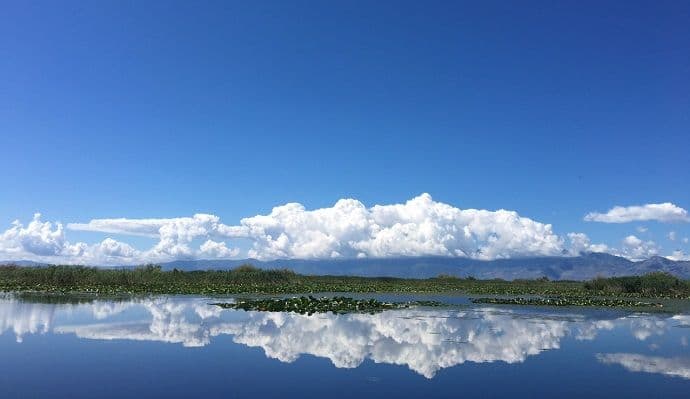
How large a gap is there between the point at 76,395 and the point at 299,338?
10492 mm

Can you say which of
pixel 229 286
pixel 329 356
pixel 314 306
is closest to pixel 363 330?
pixel 329 356

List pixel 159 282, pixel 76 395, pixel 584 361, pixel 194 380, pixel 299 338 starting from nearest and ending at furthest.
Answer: pixel 76 395, pixel 194 380, pixel 584 361, pixel 299 338, pixel 159 282

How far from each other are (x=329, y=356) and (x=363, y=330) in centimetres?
657

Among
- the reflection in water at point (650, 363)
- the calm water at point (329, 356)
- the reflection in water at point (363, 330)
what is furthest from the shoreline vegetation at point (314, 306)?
the reflection in water at point (650, 363)

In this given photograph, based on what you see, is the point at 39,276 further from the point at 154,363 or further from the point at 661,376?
the point at 661,376

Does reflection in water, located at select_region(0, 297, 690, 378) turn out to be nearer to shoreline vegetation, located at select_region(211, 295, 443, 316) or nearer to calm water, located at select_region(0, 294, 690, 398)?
calm water, located at select_region(0, 294, 690, 398)

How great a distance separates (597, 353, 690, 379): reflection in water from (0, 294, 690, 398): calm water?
0.16 feet

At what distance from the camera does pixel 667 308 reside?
1613 inches

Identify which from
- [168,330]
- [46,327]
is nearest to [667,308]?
[168,330]

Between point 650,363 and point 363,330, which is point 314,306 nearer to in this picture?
→ point 363,330

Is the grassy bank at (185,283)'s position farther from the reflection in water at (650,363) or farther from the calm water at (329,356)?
the reflection in water at (650,363)

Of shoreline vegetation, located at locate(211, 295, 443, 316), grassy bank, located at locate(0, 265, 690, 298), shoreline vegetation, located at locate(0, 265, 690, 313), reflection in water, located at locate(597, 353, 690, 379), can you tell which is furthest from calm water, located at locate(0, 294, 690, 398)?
grassy bank, located at locate(0, 265, 690, 298)

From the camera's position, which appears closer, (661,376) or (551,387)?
(551,387)

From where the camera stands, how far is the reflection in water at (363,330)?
18.5 metres
